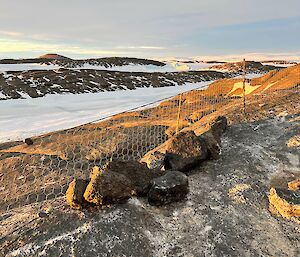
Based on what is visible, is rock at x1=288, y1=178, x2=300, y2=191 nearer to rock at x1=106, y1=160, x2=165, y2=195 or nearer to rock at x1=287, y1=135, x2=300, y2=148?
rock at x1=287, y1=135, x2=300, y2=148

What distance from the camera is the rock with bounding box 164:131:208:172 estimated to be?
6.63 m

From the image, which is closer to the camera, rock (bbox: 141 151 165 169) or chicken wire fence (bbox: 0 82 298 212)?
rock (bbox: 141 151 165 169)

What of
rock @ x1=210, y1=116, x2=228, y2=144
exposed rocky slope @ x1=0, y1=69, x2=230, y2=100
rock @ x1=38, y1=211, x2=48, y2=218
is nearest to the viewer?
rock @ x1=38, y1=211, x2=48, y2=218

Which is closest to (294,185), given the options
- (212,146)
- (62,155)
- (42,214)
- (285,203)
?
(285,203)

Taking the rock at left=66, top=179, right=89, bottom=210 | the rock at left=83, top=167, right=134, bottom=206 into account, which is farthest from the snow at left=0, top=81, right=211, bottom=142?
the rock at left=66, top=179, right=89, bottom=210

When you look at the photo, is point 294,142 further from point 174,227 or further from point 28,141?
point 28,141

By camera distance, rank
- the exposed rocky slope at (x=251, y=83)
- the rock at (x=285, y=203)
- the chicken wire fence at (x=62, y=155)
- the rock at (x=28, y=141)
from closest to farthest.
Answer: the rock at (x=285, y=203)
the chicken wire fence at (x=62, y=155)
the rock at (x=28, y=141)
the exposed rocky slope at (x=251, y=83)

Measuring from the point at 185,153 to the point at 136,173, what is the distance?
1.51 metres

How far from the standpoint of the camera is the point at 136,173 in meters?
5.75

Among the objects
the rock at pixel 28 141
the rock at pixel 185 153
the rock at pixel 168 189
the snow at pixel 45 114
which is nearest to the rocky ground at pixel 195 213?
the rock at pixel 168 189

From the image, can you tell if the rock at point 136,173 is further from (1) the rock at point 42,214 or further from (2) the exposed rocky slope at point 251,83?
(2) the exposed rocky slope at point 251,83

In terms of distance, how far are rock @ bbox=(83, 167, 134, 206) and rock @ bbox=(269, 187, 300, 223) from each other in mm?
2737

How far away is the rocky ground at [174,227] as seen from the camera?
4.32 metres

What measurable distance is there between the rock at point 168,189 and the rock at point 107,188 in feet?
1.43
